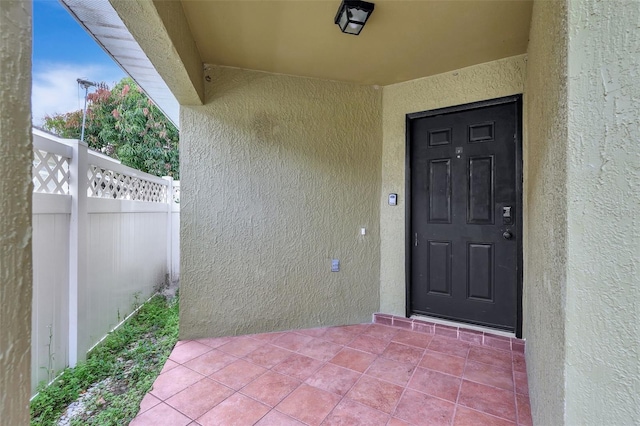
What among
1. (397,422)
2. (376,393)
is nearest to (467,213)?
(376,393)

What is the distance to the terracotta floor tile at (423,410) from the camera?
1.66 m

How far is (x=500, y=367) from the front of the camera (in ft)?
7.21

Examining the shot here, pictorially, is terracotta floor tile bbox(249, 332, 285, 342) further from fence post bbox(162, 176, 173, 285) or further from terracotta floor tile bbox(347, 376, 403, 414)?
fence post bbox(162, 176, 173, 285)

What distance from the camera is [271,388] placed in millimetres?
1958

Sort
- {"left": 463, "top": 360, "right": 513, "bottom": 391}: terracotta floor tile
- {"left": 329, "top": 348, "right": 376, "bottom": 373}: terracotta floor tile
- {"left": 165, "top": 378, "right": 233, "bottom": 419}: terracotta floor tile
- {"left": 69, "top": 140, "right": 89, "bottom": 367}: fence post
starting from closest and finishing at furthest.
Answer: {"left": 165, "top": 378, "right": 233, "bottom": 419}: terracotta floor tile < {"left": 463, "top": 360, "right": 513, "bottom": 391}: terracotta floor tile < {"left": 69, "top": 140, "right": 89, "bottom": 367}: fence post < {"left": 329, "top": 348, "right": 376, "bottom": 373}: terracotta floor tile

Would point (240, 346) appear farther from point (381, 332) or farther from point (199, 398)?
point (381, 332)

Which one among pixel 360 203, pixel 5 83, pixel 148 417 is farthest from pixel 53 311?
pixel 360 203

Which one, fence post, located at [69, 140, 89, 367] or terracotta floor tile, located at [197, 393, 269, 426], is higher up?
fence post, located at [69, 140, 89, 367]

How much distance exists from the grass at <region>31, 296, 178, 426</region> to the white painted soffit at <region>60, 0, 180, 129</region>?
2332 millimetres

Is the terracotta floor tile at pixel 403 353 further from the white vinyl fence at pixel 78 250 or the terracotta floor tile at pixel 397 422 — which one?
the white vinyl fence at pixel 78 250

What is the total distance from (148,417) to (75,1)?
2424 mm

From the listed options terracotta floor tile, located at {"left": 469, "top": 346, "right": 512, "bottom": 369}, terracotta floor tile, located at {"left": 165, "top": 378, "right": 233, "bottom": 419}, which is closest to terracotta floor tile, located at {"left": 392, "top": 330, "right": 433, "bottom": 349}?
terracotta floor tile, located at {"left": 469, "top": 346, "right": 512, "bottom": 369}

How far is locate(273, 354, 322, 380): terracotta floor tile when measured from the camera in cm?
212

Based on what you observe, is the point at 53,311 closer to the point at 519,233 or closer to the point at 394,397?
the point at 394,397
